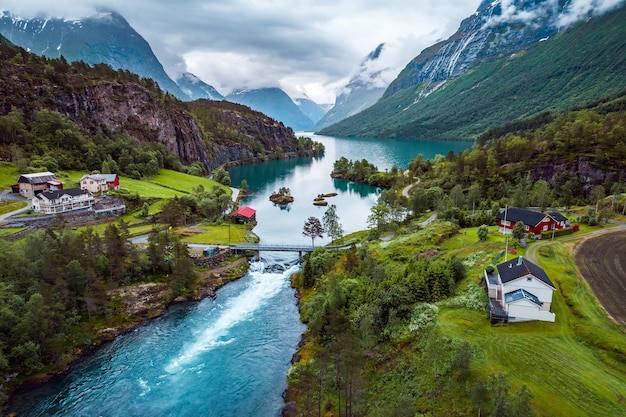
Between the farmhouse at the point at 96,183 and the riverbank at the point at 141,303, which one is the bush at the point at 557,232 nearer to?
the riverbank at the point at 141,303

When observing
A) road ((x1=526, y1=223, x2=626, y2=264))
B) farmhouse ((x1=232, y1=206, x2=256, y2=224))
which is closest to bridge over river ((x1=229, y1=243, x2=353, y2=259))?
farmhouse ((x1=232, y1=206, x2=256, y2=224))

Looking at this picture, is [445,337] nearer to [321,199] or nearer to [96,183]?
[96,183]

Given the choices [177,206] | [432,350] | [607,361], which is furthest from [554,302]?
[177,206]

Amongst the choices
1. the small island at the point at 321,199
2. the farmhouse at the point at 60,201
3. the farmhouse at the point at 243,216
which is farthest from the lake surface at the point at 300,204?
the farmhouse at the point at 60,201

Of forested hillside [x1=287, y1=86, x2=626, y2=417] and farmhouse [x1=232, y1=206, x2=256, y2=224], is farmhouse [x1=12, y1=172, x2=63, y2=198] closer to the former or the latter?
farmhouse [x1=232, y1=206, x2=256, y2=224]

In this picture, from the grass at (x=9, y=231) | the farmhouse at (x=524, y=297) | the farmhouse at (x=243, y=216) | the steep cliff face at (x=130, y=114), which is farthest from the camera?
the steep cliff face at (x=130, y=114)

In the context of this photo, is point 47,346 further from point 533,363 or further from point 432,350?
point 533,363
